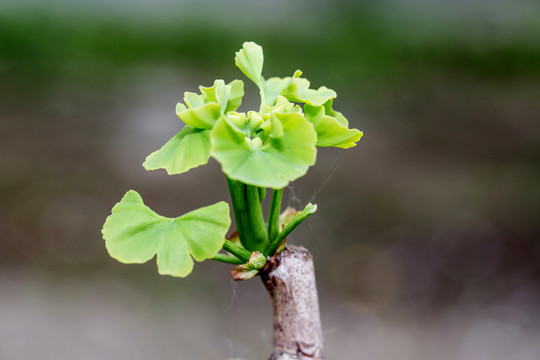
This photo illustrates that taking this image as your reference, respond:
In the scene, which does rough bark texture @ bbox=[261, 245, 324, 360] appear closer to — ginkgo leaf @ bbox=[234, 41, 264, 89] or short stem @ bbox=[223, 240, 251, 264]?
short stem @ bbox=[223, 240, 251, 264]

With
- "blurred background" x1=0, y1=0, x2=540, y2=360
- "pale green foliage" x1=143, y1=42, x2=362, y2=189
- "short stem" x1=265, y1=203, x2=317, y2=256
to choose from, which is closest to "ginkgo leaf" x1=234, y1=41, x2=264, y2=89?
"pale green foliage" x1=143, y1=42, x2=362, y2=189

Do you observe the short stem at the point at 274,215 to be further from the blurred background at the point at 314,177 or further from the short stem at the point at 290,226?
the blurred background at the point at 314,177

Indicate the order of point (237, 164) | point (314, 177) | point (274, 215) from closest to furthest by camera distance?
point (237, 164) < point (274, 215) < point (314, 177)

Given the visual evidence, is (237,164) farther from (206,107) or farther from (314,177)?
(314,177)

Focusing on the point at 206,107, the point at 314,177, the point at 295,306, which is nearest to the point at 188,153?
the point at 206,107

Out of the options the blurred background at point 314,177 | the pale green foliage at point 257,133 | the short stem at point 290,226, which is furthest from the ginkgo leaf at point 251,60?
the blurred background at point 314,177

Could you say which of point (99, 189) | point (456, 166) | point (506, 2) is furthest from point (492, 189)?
point (99, 189)
